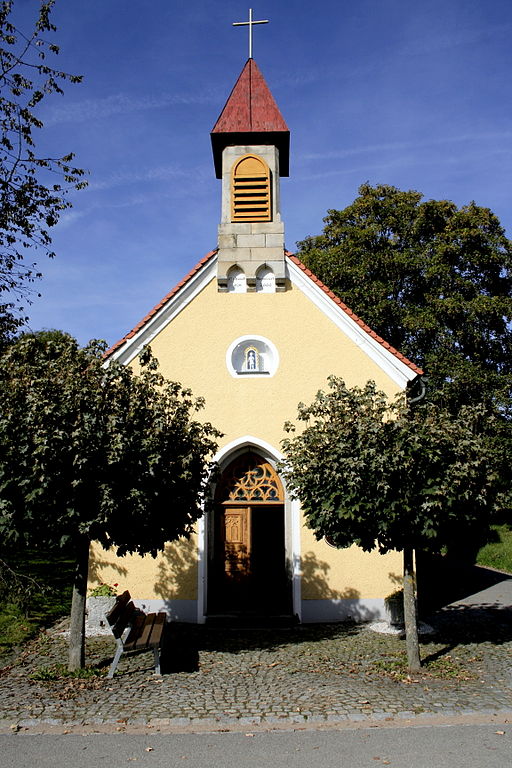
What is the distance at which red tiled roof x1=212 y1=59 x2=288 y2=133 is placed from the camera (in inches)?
582

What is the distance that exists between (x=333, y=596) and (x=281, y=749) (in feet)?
20.8

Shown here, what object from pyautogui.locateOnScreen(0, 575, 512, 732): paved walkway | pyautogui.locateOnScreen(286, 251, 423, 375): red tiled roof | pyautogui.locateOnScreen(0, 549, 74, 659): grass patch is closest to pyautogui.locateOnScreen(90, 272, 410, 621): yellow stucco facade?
pyautogui.locateOnScreen(286, 251, 423, 375): red tiled roof

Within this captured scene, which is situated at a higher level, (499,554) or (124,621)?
(499,554)

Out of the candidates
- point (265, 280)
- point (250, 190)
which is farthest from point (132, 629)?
point (250, 190)

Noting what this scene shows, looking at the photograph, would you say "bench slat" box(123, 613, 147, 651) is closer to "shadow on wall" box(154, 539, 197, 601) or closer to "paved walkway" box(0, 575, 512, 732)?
"paved walkway" box(0, 575, 512, 732)

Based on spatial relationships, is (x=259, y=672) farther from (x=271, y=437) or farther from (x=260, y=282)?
(x=260, y=282)

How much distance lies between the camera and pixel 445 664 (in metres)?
9.02

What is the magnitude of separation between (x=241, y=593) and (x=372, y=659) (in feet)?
12.6

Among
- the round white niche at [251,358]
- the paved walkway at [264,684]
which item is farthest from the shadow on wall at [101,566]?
the round white niche at [251,358]

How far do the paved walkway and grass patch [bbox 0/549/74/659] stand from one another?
0.52 metres

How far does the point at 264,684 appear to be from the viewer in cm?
809

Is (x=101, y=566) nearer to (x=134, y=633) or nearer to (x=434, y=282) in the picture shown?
(x=134, y=633)

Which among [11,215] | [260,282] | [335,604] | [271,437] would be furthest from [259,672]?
[11,215]

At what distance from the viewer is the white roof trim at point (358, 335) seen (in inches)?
509
